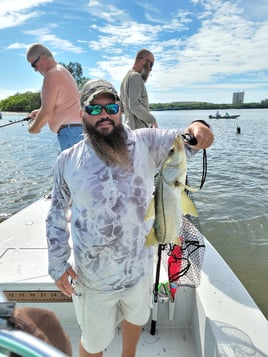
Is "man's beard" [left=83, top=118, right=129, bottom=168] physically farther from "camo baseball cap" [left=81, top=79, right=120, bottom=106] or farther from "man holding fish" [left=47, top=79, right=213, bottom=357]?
"camo baseball cap" [left=81, top=79, right=120, bottom=106]

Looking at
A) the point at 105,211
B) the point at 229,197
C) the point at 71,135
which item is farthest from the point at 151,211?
the point at 229,197

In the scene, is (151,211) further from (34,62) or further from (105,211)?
(34,62)

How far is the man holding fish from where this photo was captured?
6.27 ft

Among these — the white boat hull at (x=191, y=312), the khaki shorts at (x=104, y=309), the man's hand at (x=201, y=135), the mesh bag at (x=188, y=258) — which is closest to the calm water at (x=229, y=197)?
the mesh bag at (x=188, y=258)

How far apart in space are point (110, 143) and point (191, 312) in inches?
78.6

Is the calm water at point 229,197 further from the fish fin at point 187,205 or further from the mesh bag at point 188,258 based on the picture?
the fish fin at point 187,205

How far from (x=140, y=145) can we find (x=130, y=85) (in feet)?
7.82

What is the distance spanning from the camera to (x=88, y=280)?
204 centimetres

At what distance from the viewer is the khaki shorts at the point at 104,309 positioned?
6.80 feet

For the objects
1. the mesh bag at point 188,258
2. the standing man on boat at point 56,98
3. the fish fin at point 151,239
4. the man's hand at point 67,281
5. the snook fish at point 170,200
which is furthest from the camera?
the standing man on boat at point 56,98

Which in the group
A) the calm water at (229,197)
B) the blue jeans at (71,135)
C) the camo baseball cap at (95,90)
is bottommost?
the calm water at (229,197)

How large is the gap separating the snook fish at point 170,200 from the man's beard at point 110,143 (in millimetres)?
346

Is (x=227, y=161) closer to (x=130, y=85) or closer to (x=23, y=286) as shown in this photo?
(x=130, y=85)

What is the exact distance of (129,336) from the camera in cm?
233
